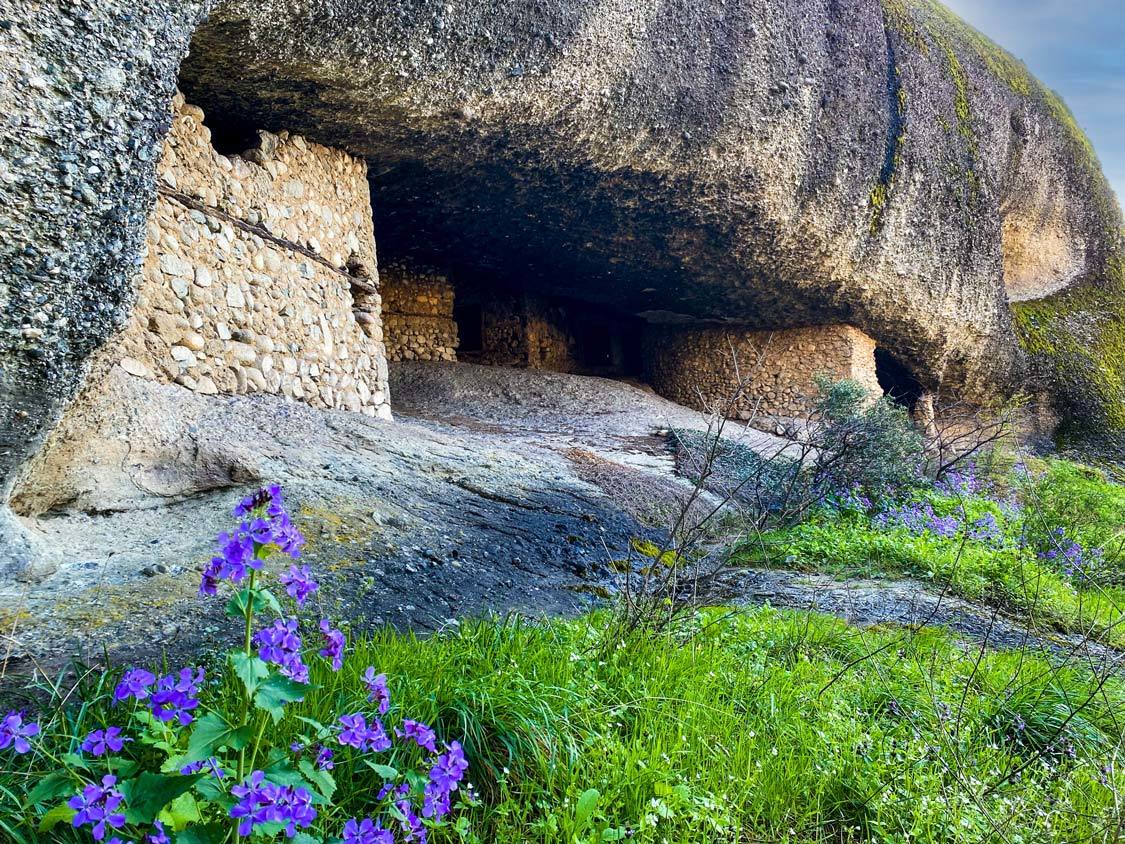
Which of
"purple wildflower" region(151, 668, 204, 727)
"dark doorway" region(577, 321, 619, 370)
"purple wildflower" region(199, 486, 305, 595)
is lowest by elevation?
"purple wildflower" region(151, 668, 204, 727)

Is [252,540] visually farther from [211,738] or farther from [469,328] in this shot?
[469,328]

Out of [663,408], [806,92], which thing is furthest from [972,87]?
[663,408]

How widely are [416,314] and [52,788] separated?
8.95 meters

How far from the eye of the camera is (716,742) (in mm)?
2232

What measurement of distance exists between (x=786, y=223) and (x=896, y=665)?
6181 mm

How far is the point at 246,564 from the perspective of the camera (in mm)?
1339

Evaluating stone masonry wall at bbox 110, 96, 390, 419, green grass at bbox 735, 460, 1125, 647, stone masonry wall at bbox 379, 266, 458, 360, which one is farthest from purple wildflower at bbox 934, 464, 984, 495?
stone masonry wall at bbox 379, 266, 458, 360

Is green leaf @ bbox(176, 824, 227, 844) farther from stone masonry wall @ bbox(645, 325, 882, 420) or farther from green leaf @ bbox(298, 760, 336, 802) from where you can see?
stone masonry wall @ bbox(645, 325, 882, 420)

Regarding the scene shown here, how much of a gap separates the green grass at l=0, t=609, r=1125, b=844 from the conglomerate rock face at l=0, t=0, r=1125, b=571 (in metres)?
1.73

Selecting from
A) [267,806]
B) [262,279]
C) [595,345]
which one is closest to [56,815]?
[267,806]

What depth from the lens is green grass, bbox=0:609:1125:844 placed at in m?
1.88

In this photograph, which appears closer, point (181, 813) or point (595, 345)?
point (181, 813)

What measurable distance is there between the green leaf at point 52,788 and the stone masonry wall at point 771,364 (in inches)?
362

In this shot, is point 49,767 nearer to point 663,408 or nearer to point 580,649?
point 580,649
